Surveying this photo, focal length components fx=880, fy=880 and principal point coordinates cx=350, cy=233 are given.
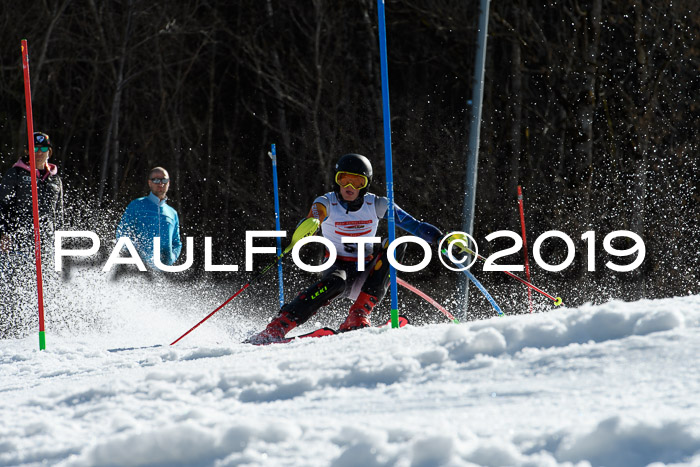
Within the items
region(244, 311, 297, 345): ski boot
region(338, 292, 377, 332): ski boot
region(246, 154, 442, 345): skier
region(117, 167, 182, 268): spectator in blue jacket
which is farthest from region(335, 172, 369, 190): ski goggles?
region(117, 167, 182, 268): spectator in blue jacket

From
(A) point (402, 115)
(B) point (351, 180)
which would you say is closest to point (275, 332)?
(B) point (351, 180)

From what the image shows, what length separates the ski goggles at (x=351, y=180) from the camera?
606cm

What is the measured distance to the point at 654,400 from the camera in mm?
2428

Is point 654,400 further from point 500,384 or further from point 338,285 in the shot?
point 338,285

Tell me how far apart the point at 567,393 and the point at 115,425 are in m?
1.38

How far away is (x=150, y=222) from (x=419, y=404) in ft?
17.5

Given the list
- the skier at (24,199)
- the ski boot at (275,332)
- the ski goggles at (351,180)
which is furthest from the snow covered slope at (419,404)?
the skier at (24,199)

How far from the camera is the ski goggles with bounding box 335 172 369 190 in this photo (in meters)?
6.06

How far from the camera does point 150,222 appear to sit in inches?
301

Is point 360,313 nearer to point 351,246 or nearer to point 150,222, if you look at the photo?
point 351,246

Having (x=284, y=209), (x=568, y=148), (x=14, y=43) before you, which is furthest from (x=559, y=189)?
(x=14, y=43)

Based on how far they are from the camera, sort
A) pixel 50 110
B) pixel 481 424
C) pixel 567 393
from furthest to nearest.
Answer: pixel 50 110
pixel 567 393
pixel 481 424

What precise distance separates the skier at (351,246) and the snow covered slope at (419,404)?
1.82 meters

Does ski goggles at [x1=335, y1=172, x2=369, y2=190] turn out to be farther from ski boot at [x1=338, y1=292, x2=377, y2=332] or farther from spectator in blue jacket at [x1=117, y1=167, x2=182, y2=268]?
spectator in blue jacket at [x1=117, y1=167, x2=182, y2=268]
